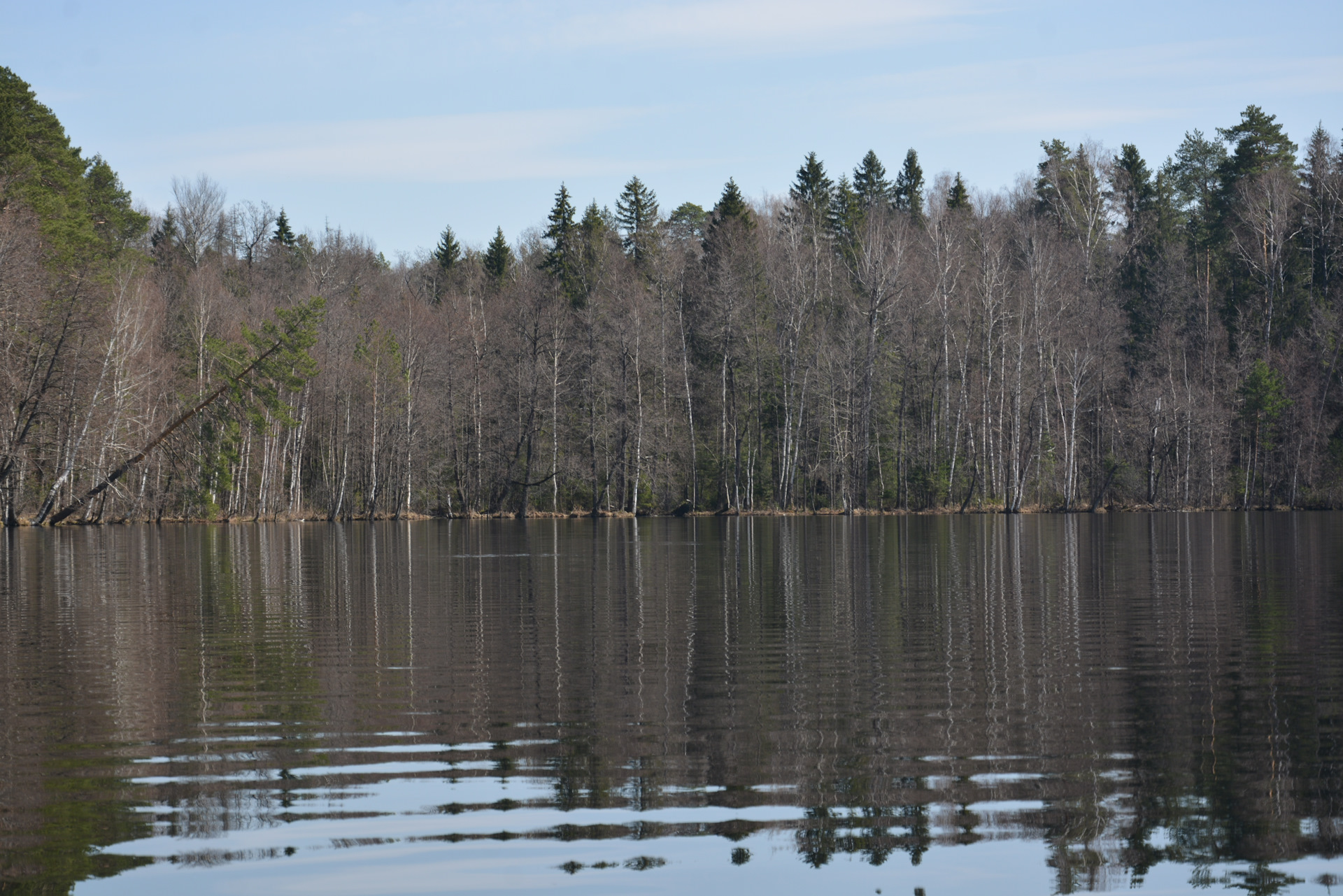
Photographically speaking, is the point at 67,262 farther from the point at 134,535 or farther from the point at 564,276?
the point at 564,276

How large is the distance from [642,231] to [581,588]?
68.8 metres

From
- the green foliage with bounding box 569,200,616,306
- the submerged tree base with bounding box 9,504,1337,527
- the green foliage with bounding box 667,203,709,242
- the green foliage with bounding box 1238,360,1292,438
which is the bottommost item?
the submerged tree base with bounding box 9,504,1337,527

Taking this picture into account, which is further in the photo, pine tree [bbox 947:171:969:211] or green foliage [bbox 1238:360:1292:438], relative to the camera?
pine tree [bbox 947:171:969:211]

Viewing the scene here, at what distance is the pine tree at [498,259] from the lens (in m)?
93.6

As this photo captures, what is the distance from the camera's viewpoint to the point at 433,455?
8250cm

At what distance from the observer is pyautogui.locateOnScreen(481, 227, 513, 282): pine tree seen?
93.6 metres

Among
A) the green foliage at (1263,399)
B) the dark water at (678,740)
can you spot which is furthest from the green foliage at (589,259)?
the dark water at (678,740)

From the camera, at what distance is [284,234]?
98062 millimetres

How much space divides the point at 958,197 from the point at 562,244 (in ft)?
103

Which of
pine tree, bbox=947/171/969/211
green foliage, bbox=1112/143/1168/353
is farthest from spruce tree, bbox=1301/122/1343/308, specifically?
pine tree, bbox=947/171/969/211

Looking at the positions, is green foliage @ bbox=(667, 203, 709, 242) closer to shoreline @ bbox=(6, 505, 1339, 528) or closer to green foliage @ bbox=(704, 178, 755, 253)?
green foliage @ bbox=(704, 178, 755, 253)

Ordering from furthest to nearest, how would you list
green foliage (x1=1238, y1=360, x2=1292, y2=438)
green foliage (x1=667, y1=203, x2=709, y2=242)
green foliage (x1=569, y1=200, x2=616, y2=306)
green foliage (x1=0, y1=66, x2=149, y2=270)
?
green foliage (x1=667, y1=203, x2=709, y2=242) < green foliage (x1=569, y1=200, x2=616, y2=306) < green foliage (x1=1238, y1=360, x2=1292, y2=438) < green foliage (x1=0, y1=66, x2=149, y2=270)

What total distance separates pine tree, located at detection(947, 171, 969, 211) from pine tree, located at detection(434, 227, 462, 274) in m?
39.6

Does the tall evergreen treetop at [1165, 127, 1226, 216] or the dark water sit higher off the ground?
the tall evergreen treetop at [1165, 127, 1226, 216]
